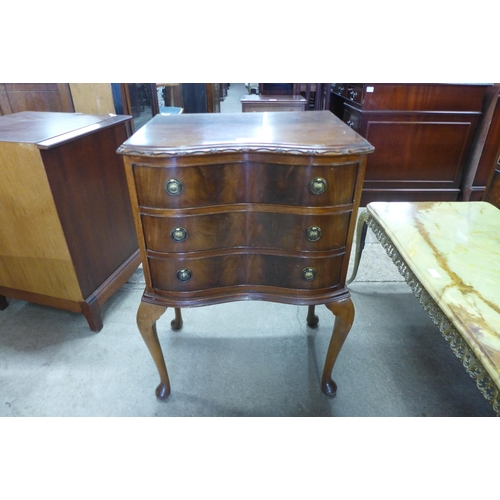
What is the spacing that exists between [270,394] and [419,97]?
89.6 inches

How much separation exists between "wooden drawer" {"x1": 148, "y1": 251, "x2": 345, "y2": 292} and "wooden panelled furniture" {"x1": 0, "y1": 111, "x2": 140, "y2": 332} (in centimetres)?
60

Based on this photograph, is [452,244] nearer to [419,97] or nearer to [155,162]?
[155,162]

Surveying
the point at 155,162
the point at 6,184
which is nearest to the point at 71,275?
the point at 6,184

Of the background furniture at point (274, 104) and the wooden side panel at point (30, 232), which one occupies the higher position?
the background furniture at point (274, 104)

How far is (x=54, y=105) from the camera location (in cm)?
236

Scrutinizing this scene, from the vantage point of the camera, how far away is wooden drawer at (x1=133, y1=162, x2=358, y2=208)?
0.88 metres

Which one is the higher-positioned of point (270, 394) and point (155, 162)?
point (155, 162)

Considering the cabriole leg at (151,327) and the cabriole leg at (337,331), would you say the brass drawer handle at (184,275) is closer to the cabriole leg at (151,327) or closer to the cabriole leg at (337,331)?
the cabriole leg at (151,327)

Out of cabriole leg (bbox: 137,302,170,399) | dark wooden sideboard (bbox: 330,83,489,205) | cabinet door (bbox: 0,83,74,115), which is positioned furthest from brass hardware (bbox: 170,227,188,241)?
dark wooden sideboard (bbox: 330,83,489,205)

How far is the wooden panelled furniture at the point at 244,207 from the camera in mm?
871

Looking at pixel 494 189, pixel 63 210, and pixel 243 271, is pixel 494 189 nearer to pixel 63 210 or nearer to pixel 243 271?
pixel 243 271

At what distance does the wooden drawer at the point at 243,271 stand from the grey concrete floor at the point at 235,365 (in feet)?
1.77

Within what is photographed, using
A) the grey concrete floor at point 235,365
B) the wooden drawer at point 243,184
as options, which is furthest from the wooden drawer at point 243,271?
the grey concrete floor at point 235,365
